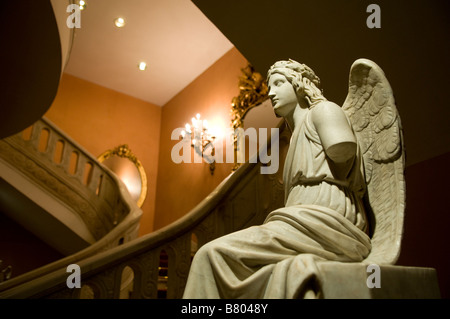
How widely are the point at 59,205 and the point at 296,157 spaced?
5.00 meters

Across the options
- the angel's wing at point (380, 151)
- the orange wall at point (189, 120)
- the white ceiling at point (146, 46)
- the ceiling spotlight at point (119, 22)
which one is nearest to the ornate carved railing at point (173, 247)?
the angel's wing at point (380, 151)

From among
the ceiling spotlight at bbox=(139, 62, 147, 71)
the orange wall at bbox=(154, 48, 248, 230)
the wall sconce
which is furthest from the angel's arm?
→ the ceiling spotlight at bbox=(139, 62, 147, 71)

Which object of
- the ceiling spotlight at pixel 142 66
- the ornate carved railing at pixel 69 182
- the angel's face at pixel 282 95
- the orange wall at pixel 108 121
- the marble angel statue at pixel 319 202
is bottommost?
the marble angel statue at pixel 319 202

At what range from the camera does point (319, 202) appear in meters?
1.51

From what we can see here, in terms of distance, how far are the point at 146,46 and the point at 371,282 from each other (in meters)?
7.62

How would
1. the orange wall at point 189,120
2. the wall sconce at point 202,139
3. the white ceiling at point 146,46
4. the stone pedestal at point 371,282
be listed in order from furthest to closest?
the orange wall at point 189,120 → the wall sconce at point 202,139 → the white ceiling at point 146,46 → the stone pedestal at point 371,282

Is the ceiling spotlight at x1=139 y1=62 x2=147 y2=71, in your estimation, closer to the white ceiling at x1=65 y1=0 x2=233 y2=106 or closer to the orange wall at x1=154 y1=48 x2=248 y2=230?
the white ceiling at x1=65 y1=0 x2=233 y2=106

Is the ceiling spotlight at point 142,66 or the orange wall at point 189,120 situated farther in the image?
the ceiling spotlight at point 142,66

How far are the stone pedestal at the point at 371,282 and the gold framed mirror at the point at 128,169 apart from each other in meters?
7.82

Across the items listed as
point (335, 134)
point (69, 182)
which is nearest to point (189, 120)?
point (69, 182)

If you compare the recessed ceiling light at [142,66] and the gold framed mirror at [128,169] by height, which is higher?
the recessed ceiling light at [142,66]

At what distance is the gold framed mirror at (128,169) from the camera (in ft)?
28.0

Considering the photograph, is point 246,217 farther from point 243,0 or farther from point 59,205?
point 59,205

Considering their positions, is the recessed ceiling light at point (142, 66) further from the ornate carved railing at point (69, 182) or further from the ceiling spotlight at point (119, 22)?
the ornate carved railing at point (69, 182)
